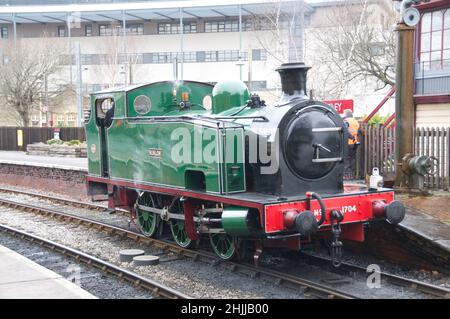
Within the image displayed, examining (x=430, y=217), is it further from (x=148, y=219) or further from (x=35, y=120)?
(x=35, y=120)

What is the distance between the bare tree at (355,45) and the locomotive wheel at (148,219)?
16.5 metres

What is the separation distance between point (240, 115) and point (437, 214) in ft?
12.1

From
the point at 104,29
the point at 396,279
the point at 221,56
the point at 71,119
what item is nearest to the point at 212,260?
the point at 396,279

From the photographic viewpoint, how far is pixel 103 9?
44281 mm

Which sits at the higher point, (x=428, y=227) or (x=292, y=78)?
(x=292, y=78)

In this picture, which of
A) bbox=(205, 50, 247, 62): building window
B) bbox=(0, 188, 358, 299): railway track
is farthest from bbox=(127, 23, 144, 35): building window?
bbox=(0, 188, 358, 299): railway track

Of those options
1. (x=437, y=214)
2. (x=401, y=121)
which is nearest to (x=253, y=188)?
(x=437, y=214)

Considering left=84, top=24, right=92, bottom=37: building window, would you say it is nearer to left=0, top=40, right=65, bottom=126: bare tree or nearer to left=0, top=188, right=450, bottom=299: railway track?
left=0, top=40, right=65, bottom=126: bare tree

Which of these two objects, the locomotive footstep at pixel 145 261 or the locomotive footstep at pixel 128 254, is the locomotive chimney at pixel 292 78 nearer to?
the locomotive footstep at pixel 145 261

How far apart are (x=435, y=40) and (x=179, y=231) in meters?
9.88

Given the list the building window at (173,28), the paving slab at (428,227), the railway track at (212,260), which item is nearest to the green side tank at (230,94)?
the railway track at (212,260)

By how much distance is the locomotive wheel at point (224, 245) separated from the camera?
8.36 meters

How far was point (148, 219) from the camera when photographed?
416 inches
